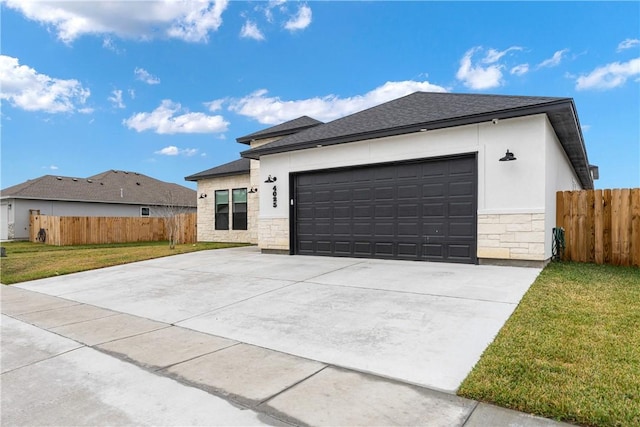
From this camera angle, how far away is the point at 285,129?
1677cm

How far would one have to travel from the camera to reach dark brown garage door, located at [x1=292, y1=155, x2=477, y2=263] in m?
8.92

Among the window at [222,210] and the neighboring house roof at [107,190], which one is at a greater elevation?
the neighboring house roof at [107,190]

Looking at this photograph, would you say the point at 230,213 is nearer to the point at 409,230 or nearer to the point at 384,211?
the point at 384,211

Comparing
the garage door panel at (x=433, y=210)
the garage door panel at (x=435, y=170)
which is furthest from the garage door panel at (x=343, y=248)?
the garage door panel at (x=435, y=170)

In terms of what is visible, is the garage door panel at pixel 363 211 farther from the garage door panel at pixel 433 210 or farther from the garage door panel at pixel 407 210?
the garage door panel at pixel 433 210

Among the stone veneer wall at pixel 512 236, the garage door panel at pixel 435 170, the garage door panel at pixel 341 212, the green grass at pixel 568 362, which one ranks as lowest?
the green grass at pixel 568 362

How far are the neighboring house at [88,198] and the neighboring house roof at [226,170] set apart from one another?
4.09 meters

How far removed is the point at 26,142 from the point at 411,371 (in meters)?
29.9

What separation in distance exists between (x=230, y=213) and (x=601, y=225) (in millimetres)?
15146

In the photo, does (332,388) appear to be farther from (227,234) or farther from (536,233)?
(227,234)

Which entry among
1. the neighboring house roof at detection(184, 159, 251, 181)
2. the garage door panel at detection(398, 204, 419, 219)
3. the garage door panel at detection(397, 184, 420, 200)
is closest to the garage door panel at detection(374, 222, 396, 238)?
the garage door panel at detection(398, 204, 419, 219)

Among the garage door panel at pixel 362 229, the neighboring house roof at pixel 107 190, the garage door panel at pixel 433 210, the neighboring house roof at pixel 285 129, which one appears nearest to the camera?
the garage door panel at pixel 433 210

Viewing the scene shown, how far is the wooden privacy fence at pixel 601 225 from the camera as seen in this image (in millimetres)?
8633

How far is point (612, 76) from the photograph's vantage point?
15906 mm
